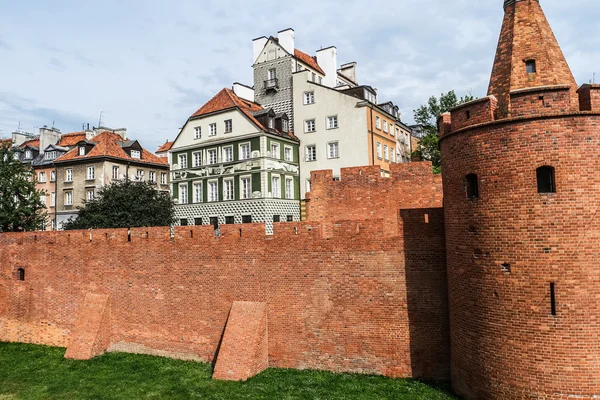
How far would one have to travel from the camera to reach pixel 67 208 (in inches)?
1496

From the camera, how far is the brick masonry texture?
11680mm

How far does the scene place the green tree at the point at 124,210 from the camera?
24423 millimetres

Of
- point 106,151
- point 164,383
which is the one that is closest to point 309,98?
point 106,151

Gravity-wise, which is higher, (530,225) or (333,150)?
(333,150)

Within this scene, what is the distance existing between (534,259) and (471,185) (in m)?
2.09

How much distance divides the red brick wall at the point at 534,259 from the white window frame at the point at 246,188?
21.4 meters

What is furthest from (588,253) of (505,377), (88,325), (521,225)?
(88,325)

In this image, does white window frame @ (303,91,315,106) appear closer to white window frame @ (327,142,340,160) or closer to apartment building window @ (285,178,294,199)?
white window frame @ (327,142,340,160)

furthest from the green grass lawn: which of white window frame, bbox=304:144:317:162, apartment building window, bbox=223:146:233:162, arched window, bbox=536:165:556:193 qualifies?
white window frame, bbox=304:144:317:162

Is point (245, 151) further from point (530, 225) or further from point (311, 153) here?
point (530, 225)

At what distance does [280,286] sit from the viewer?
516 inches

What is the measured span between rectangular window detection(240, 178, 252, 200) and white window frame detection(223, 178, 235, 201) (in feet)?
2.71

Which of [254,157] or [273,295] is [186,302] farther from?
[254,157]

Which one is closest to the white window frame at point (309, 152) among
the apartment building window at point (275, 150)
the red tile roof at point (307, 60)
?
the apartment building window at point (275, 150)
